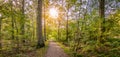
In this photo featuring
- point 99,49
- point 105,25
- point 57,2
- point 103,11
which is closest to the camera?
point 105,25

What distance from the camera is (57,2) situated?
26.0 meters

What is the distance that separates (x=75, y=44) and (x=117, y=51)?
3.64 metres

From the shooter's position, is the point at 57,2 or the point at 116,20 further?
the point at 57,2

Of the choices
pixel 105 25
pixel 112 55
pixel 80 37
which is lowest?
pixel 112 55

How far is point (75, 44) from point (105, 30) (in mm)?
3652

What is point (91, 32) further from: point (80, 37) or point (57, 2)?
point (57, 2)

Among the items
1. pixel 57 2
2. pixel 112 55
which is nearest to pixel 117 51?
pixel 112 55


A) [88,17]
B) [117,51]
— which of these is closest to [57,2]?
[88,17]

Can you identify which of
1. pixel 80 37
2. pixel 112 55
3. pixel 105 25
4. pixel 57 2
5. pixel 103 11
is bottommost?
pixel 112 55

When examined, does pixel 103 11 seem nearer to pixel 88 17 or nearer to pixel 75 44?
pixel 88 17

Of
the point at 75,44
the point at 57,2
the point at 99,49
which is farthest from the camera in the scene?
the point at 57,2

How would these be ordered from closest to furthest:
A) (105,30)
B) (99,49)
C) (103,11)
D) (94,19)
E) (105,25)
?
(105,25), (105,30), (94,19), (99,49), (103,11)

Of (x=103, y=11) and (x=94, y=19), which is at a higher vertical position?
(x=103, y=11)

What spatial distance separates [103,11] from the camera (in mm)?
10961
